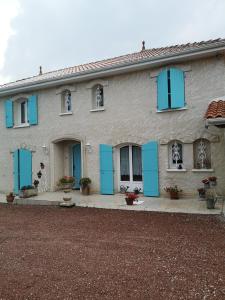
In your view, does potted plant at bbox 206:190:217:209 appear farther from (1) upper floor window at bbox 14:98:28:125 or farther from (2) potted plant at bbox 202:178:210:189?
(1) upper floor window at bbox 14:98:28:125

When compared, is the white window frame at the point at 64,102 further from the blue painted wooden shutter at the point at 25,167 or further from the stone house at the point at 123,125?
the blue painted wooden shutter at the point at 25,167

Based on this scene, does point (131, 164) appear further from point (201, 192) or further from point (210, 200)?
point (210, 200)

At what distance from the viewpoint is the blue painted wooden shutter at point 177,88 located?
11062mm

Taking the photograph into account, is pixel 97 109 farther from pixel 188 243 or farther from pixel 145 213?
pixel 188 243

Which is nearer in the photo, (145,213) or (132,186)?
(145,213)

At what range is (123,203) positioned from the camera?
34.8 ft

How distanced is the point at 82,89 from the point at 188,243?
9114mm

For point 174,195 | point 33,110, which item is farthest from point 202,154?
point 33,110

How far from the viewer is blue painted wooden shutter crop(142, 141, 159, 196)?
11570 mm

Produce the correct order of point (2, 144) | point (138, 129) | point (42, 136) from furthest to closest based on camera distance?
point (2, 144)
point (42, 136)
point (138, 129)

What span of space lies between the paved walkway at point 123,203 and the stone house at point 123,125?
71cm

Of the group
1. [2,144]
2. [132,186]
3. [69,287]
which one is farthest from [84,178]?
[69,287]

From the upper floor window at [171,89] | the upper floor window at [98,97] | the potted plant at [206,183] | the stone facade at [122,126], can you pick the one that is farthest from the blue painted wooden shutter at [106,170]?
the potted plant at [206,183]

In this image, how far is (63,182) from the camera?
12.8m
